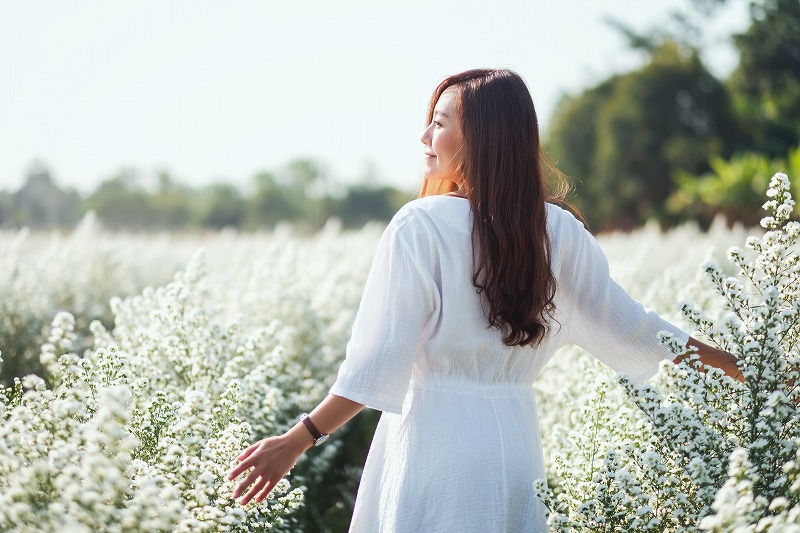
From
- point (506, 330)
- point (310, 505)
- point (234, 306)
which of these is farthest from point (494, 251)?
point (234, 306)

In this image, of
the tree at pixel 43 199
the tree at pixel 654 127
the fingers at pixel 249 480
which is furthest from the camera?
the tree at pixel 654 127

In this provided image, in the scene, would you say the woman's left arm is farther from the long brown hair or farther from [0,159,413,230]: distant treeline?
[0,159,413,230]: distant treeline

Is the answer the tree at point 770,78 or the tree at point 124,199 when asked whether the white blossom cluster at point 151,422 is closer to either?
the tree at point 770,78

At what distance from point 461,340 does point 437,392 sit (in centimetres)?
16

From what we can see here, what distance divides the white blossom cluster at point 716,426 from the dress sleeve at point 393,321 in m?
0.51

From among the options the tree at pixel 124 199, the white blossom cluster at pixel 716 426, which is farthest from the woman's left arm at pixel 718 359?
the tree at pixel 124 199

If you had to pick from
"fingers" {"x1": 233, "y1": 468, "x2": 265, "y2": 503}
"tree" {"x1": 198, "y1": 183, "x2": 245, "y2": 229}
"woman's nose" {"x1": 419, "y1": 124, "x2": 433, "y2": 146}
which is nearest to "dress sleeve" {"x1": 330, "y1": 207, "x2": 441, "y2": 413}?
"fingers" {"x1": 233, "y1": 468, "x2": 265, "y2": 503}

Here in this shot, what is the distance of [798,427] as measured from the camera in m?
2.48

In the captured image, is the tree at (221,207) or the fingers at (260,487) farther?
the tree at (221,207)

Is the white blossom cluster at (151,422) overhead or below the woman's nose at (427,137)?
below

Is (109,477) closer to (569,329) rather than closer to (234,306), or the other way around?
(569,329)

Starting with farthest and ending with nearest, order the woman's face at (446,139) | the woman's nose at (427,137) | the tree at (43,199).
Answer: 1. the tree at (43,199)
2. the woman's nose at (427,137)
3. the woman's face at (446,139)

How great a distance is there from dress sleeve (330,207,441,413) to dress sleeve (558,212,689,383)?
52cm

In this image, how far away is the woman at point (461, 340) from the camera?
2242 millimetres
